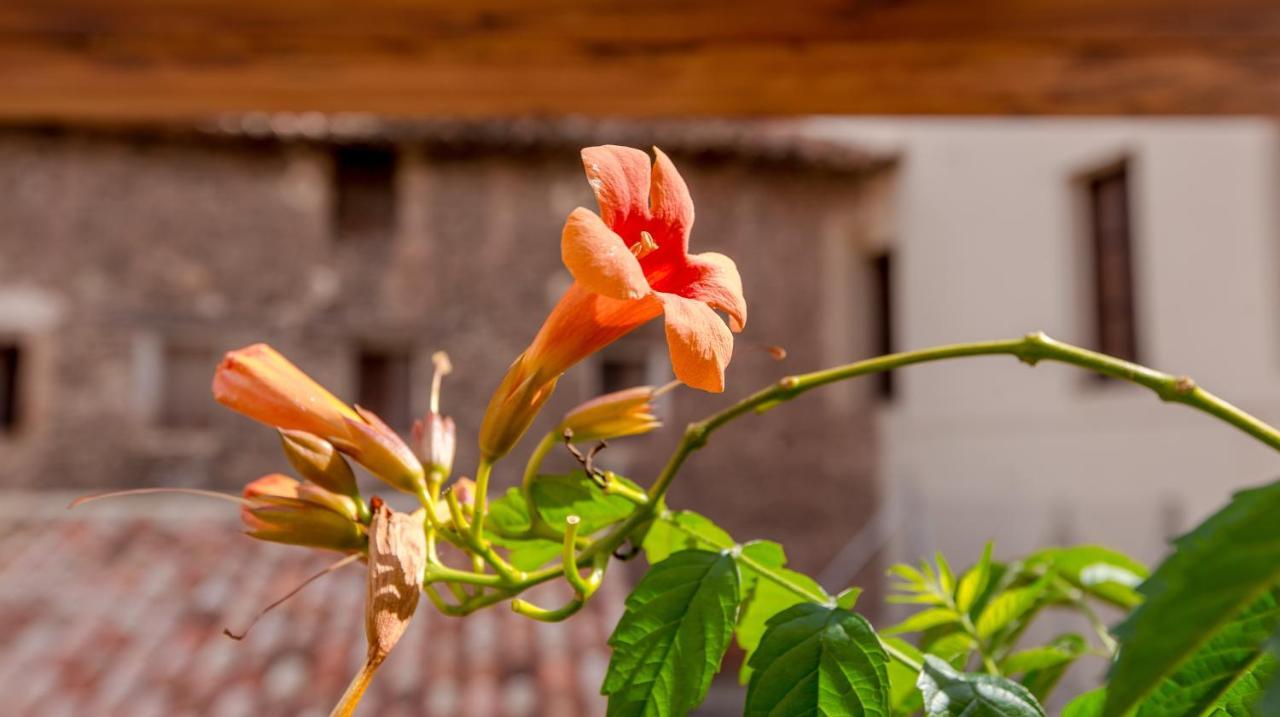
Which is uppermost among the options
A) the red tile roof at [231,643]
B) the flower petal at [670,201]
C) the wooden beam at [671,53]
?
the wooden beam at [671,53]

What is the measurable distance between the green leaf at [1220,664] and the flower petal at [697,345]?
0.38 ft

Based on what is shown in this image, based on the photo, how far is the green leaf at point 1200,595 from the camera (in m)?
0.19

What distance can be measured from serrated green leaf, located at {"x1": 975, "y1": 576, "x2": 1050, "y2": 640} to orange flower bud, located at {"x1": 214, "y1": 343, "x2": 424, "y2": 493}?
0.21 metres

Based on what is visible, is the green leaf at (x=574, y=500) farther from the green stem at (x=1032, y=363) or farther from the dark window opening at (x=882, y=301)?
the dark window opening at (x=882, y=301)

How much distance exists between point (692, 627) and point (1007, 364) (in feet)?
22.1

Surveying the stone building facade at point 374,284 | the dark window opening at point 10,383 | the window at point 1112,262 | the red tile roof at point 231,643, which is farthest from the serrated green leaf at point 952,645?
the dark window opening at point 10,383

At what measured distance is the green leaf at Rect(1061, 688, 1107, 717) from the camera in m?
0.30

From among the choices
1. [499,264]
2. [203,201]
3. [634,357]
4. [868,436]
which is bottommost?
[868,436]

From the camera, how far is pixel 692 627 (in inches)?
11.8

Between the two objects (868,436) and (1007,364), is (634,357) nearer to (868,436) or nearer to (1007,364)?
(868,436)

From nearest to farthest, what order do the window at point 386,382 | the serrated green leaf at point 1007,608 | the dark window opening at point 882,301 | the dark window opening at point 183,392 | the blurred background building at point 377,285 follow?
the serrated green leaf at point 1007,608 → the blurred background building at point 377,285 → the dark window opening at point 183,392 → the window at point 386,382 → the dark window opening at point 882,301

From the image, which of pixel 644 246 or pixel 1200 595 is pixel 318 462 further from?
pixel 1200 595

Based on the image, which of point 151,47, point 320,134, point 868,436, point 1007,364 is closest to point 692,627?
point 151,47

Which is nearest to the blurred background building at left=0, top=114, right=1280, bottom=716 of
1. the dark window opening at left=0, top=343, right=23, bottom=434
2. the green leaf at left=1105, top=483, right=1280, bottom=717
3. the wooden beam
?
the dark window opening at left=0, top=343, right=23, bottom=434
